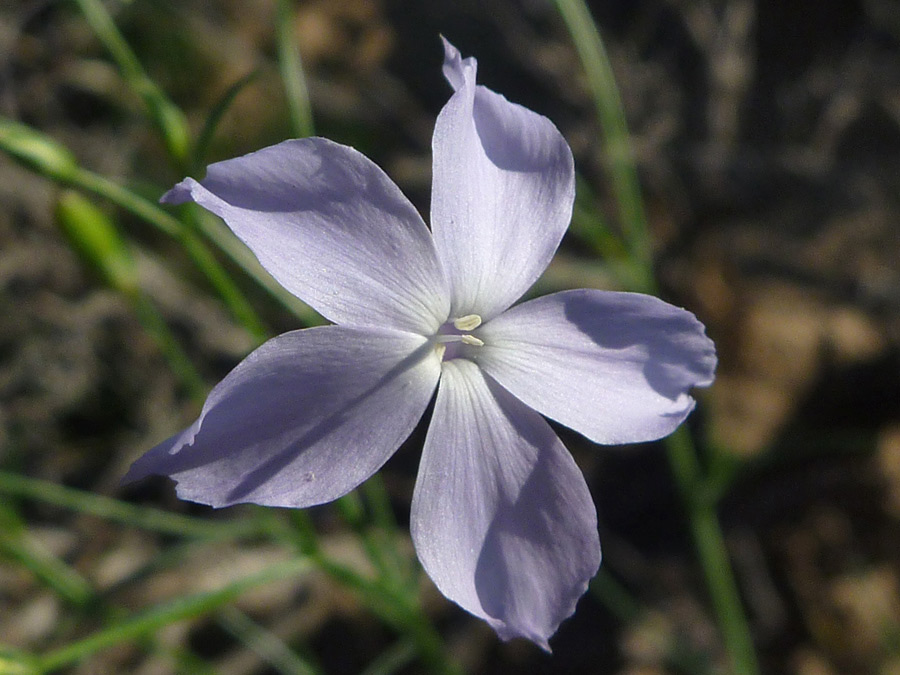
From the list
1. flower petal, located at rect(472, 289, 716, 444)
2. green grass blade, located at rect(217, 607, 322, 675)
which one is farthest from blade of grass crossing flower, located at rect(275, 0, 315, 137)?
green grass blade, located at rect(217, 607, 322, 675)

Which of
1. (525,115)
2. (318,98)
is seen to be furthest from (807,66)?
(525,115)

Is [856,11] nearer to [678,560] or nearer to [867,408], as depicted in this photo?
[867,408]

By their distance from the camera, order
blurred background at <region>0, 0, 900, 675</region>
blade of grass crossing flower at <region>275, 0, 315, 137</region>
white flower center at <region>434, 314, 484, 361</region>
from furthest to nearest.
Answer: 1. blurred background at <region>0, 0, 900, 675</region>
2. blade of grass crossing flower at <region>275, 0, 315, 137</region>
3. white flower center at <region>434, 314, 484, 361</region>

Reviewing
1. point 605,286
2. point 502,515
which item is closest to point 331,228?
point 502,515

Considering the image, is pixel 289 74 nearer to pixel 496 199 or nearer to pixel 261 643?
pixel 496 199

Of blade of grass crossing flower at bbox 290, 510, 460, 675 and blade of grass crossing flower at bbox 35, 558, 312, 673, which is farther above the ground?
blade of grass crossing flower at bbox 35, 558, 312, 673

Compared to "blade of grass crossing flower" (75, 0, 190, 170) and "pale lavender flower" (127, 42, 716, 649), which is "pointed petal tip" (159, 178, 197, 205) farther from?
"blade of grass crossing flower" (75, 0, 190, 170)

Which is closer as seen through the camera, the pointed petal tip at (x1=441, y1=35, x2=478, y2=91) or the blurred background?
the pointed petal tip at (x1=441, y1=35, x2=478, y2=91)
